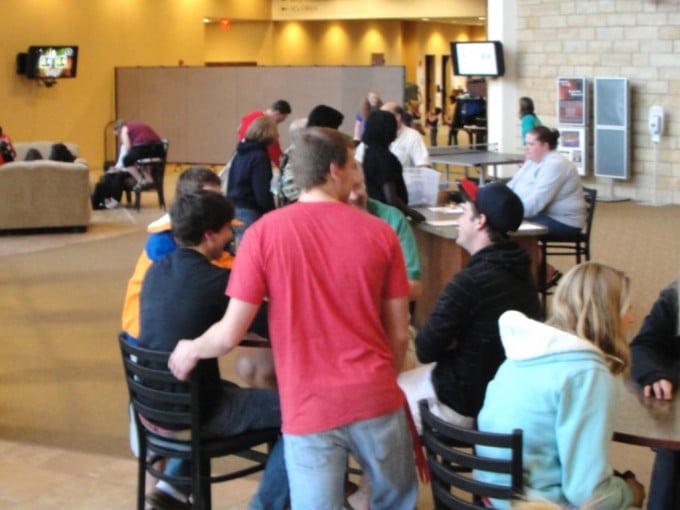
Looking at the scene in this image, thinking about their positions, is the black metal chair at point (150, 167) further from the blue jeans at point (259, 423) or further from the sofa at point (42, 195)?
the blue jeans at point (259, 423)

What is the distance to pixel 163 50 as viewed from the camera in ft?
70.5

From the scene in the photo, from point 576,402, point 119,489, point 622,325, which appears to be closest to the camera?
point 576,402

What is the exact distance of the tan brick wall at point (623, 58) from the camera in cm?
1370

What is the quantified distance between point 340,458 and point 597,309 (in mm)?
776

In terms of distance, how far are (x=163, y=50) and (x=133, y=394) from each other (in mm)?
18633

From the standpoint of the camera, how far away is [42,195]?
11.7 meters

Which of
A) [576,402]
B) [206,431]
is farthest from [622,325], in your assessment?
[206,431]

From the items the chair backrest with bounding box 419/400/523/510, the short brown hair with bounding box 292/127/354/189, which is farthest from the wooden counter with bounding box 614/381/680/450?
the short brown hair with bounding box 292/127/354/189

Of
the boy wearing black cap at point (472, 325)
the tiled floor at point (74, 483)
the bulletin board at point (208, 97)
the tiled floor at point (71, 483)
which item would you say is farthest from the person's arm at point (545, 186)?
the bulletin board at point (208, 97)

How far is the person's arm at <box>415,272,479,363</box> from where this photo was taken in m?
3.43

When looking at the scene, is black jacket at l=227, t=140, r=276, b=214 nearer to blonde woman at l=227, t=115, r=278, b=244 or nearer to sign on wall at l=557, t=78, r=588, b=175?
blonde woman at l=227, t=115, r=278, b=244

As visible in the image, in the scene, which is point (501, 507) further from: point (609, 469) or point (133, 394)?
point (133, 394)

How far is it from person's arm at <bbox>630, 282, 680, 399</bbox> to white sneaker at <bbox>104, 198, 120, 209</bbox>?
440 inches

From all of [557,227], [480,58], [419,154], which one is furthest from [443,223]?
[480,58]
